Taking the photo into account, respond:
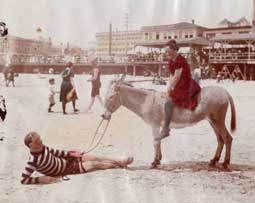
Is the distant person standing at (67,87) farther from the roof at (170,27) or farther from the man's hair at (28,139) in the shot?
the roof at (170,27)

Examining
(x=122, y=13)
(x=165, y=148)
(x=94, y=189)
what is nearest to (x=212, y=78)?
(x=165, y=148)

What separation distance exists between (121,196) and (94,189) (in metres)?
0.08

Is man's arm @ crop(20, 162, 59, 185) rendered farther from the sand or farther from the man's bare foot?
the man's bare foot

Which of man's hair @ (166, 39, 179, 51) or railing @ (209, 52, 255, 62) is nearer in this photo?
man's hair @ (166, 39, 179, 51)

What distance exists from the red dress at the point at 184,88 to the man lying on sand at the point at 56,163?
237 millimetres

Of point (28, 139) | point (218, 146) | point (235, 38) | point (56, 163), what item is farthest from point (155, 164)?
point (235, 38)

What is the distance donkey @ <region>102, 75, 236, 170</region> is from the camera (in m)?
1.12

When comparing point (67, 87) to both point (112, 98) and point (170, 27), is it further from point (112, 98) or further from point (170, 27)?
point (170, 27)

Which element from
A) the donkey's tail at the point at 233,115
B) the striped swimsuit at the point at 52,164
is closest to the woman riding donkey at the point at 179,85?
Result: the donkey's tail at the point at 233,115

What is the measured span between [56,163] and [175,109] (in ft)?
1.32

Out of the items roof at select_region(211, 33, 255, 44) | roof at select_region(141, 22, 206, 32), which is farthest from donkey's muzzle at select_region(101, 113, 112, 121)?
roof at select_region(211, 33, 255, 44)

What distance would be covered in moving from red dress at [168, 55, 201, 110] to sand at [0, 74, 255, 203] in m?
0.05

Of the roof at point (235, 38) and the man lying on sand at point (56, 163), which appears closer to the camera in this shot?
the man lying on sand at point (56, 163)

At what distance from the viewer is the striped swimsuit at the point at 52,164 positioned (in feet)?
3.61
